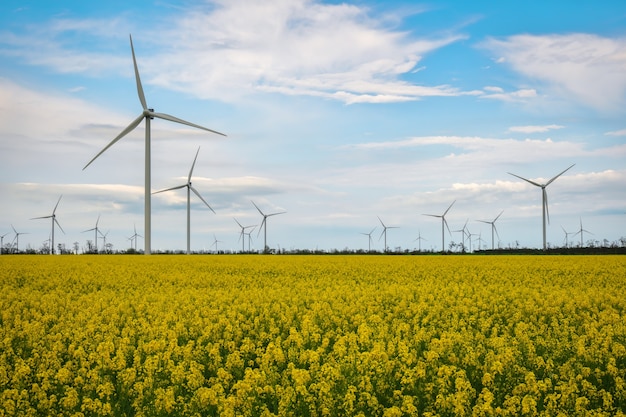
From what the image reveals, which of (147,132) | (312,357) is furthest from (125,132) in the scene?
(312,357)

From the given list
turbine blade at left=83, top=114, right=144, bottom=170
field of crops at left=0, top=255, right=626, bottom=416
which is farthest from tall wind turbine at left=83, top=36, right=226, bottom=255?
field of crops at left=0, top=255, right=626, bottom=416

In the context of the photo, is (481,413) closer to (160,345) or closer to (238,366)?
(238,366)

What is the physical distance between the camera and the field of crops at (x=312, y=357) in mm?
8414

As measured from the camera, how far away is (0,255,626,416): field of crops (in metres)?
8.41

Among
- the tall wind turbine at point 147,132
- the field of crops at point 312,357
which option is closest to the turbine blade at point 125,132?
the tall wind turbine at point 147,132

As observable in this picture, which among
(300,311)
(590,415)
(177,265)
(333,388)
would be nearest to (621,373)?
(590,415)

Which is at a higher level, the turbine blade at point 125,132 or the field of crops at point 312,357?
the turbine blade at point 125,132

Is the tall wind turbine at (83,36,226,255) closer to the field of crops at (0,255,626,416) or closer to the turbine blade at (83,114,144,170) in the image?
the turbine blade at (83,114,144,170)

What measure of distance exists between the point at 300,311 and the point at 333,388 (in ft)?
22.8

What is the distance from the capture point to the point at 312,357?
9.77m

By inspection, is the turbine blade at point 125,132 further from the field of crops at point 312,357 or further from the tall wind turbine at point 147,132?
the field of crops at point 312,357

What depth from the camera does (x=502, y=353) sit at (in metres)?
10.5

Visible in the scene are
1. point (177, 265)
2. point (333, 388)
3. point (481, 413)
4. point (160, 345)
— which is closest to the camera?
point (481, 413)

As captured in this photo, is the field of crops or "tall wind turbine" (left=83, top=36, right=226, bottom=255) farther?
"tall wind turbine" (left=83, top=36, right=226, bottom=255)
